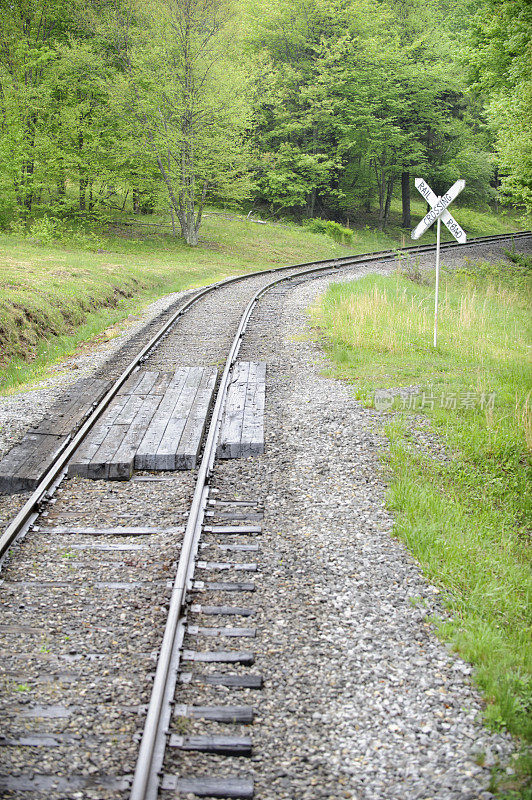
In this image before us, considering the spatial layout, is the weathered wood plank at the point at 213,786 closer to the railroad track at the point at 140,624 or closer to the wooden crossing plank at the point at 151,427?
the railroad track at the point at 140,624

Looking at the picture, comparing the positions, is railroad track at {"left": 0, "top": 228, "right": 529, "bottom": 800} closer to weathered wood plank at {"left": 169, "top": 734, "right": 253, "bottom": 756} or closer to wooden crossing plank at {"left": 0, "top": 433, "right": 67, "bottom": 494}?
weathered wood plank at {"left": 169, "top": 734, "right": 253, "bottom": 756}

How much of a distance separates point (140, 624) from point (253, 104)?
35.0 m

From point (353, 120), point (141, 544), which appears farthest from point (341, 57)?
point (141, 544)

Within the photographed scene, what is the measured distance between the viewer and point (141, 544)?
5.59m

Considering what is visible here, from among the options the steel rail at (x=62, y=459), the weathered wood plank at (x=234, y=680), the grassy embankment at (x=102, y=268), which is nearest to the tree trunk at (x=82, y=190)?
the grassy embankment at (x=102, y=268)

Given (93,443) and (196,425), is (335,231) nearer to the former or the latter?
(196,425)

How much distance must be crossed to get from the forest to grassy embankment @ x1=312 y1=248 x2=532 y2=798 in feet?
19.9

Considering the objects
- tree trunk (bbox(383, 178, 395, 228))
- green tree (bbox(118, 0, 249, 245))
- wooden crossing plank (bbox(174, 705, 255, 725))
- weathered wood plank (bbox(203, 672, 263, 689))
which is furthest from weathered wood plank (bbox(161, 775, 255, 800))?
tree trunk (bbox(383, 178, 395, 228))

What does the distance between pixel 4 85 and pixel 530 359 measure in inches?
1013

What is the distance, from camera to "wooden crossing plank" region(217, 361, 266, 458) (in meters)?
7.57

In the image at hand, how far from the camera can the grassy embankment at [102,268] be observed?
12898mm

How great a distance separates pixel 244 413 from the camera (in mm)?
8641

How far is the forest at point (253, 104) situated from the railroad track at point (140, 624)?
1093cm

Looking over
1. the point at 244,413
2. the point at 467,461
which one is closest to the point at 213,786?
the point at 467,461
